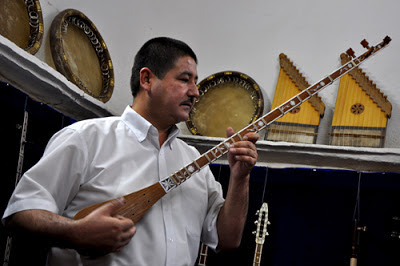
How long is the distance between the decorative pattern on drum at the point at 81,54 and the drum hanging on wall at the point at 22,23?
6.2 inches

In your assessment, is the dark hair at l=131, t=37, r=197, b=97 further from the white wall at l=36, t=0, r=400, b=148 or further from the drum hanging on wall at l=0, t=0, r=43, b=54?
the white wall at l=36, t=0, r=400, b=148

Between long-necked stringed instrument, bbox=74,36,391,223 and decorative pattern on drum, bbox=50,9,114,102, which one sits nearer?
long-necked stringed instrument, bbox=74,36,391,223

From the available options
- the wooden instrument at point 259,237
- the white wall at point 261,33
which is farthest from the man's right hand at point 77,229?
the white wall at point 261,33

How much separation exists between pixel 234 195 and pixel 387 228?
1.29 metres

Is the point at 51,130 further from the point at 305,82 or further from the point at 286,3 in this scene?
the point at 286,3

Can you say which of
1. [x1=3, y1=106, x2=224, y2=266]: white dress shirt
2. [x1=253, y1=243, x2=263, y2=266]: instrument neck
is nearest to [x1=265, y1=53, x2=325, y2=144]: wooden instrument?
[x1=253, y1=243, x2=263, y2=266]: instrument neck

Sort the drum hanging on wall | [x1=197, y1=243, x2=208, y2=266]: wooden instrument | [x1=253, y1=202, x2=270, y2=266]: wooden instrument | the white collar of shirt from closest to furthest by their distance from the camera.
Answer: the white collar of shirt
the drum hanging on wall
[x1=253, y1=202, x2=270, y2=266]: wooden instrument
[x1=197, y1=243, x2=208, y2=266]: wooden instrument

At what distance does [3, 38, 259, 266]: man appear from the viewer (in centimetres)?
106

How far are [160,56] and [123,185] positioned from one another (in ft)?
1.79

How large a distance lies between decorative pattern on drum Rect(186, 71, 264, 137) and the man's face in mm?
1260

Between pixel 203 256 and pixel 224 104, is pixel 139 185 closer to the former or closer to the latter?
pixel 203 256

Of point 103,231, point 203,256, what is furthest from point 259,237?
point 103,231

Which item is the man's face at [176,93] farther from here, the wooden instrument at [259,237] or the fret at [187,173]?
the wooden instrument at [259,237]

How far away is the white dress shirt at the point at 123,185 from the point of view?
3.73 feet
